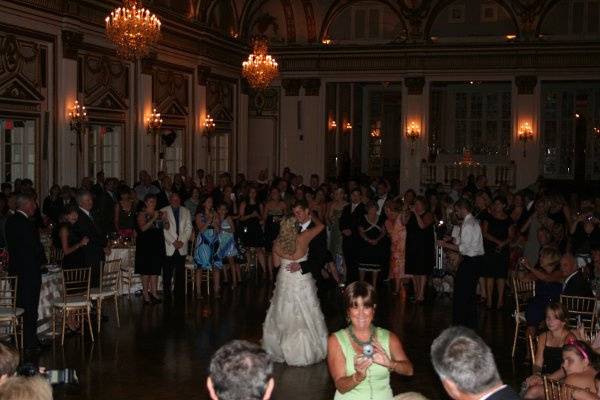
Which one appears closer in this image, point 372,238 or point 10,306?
point 10,306

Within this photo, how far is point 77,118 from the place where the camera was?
1384 centimetres

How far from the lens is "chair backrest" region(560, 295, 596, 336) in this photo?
7934 mm

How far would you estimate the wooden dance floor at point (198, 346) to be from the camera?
755 cm

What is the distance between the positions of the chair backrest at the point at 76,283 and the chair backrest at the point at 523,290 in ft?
15.6

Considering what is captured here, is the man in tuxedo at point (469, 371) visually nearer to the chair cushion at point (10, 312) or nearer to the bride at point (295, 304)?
the bride at point (295, 304)

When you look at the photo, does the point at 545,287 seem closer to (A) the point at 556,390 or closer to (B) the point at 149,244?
(A) the point at 556,390

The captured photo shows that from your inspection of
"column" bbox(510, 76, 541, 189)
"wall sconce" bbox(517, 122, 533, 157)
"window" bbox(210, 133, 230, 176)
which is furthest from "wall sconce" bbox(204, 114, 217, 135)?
"wall sconce" bbox(517, 122, 533, 157)

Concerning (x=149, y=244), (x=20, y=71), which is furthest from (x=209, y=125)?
(x=149, y=244)

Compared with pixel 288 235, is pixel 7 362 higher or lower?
lower

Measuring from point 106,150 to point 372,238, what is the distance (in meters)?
6.05

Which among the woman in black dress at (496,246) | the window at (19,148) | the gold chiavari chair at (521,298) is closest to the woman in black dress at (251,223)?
the window at (19,148)

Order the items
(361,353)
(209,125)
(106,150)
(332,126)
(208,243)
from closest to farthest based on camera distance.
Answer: (361,353) → (208,243) → (106,150) → (209,125) → (332,126)

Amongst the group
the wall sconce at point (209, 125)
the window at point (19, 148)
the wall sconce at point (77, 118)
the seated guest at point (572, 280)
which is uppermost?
the wall sconce at point (209, 125)

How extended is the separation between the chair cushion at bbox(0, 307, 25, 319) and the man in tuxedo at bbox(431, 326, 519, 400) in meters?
6.24
